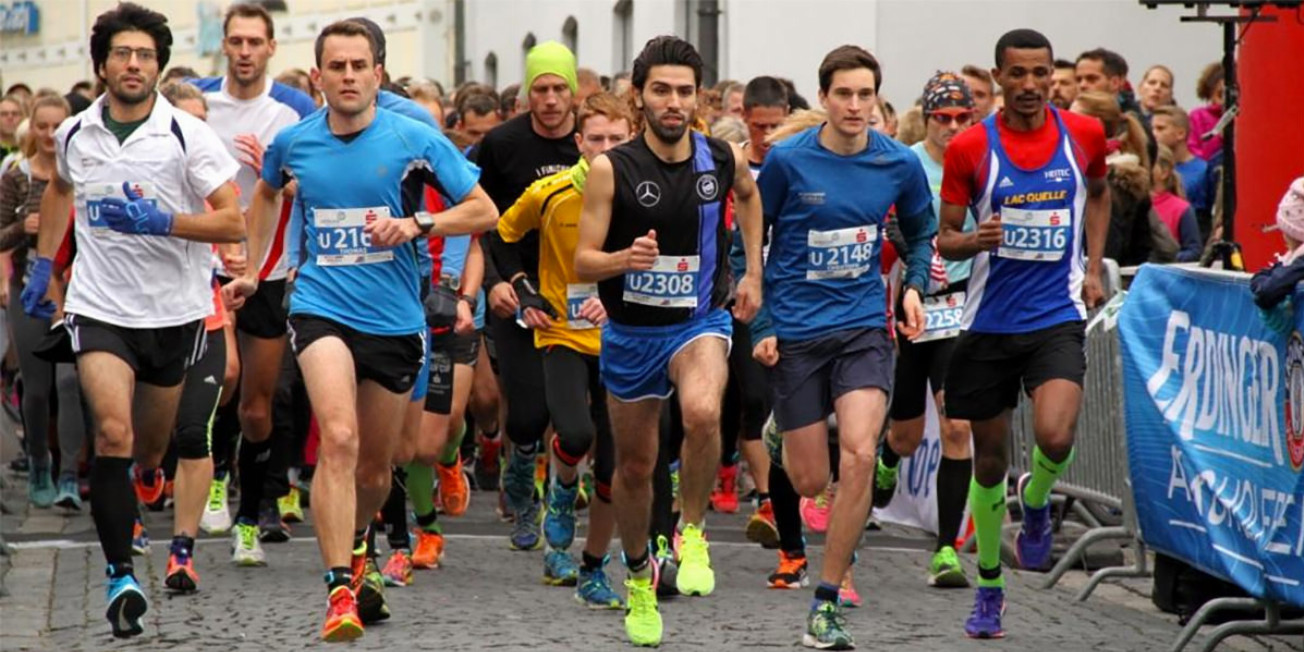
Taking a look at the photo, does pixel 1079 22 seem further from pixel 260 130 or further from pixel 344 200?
pixel 344 200

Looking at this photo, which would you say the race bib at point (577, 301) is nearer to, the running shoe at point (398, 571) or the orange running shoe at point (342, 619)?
the running shoe at point (398, 571)

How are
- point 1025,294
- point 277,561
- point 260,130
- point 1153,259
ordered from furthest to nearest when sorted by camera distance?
point 1153,259
point 260,130
point 277,561
point 1025,294

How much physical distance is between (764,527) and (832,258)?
8.69ft

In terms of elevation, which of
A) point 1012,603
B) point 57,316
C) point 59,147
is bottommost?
point 1012,603

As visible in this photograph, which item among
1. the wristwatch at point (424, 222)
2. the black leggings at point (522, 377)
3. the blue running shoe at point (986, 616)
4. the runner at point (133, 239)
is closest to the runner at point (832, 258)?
the blue running shoe at point (986, 616)

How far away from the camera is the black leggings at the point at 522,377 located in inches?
442

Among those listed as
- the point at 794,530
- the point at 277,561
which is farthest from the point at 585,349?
the point at 277,561

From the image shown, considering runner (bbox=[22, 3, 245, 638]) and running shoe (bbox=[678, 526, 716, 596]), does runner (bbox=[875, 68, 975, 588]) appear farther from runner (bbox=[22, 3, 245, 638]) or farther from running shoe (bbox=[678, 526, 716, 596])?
runner (bbox=[22, 3, 245, 638])

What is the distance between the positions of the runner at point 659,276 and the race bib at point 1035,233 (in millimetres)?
961

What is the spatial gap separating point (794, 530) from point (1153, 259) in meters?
3.35

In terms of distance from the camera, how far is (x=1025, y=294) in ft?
32.1

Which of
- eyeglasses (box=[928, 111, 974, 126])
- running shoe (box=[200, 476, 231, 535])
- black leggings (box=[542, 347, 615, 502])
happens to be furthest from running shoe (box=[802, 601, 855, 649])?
running shoe (box=[200, 476, 231, 535])

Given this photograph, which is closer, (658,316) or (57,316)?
(658,316)

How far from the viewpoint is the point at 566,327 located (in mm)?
10500
